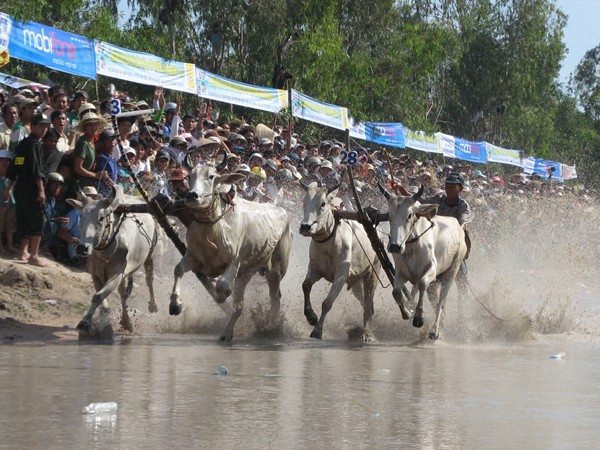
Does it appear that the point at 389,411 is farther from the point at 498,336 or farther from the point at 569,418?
the point at 498,336

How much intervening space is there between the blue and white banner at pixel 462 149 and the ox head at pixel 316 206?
27599 millimetres

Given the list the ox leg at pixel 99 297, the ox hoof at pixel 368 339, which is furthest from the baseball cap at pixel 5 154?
the ox hoof at pixel 368 339

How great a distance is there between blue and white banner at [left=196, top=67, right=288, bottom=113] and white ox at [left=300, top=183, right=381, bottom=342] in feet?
29.5

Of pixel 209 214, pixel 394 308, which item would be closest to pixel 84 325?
pixel 209 214

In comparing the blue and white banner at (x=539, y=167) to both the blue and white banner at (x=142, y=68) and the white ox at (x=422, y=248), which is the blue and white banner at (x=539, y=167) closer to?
the blue and white banner at (x=142, y=68)

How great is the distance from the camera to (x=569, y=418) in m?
8.30

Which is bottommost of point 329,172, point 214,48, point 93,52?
point 329,172

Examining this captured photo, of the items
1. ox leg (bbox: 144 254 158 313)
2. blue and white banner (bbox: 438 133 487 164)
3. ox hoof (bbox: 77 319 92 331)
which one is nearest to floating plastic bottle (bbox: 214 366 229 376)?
ox hoof (bbox: 77 319 92 331)

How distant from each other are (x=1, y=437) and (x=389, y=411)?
8.75 ft

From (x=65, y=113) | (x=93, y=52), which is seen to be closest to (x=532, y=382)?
(x=65, y=113)

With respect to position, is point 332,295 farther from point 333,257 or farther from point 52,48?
point 52,48

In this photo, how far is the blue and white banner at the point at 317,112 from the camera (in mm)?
26620

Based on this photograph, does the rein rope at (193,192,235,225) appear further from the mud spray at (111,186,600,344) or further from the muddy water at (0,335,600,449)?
the mud spray at (111,186,600,344)

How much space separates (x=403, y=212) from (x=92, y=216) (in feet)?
10.5
